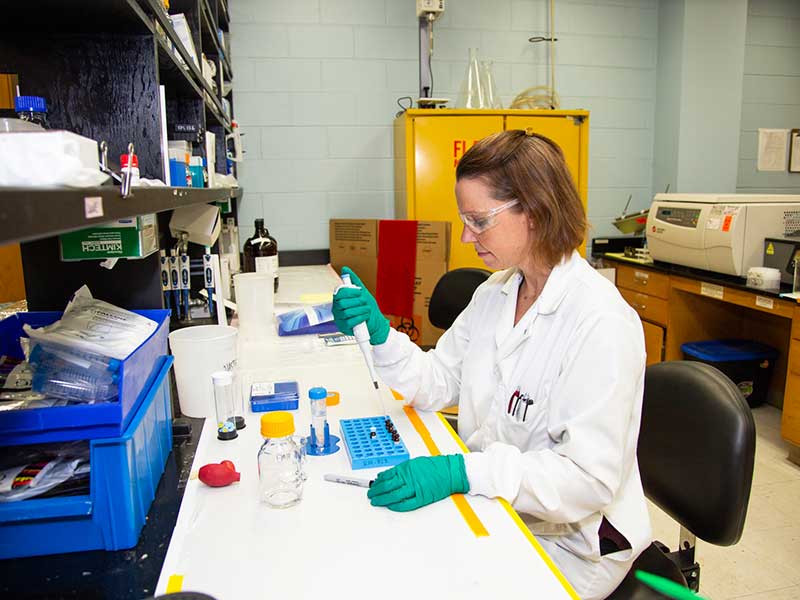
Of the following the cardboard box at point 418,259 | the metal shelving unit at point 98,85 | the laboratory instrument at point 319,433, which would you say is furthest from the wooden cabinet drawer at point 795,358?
the metal shelving unit at point 98,85

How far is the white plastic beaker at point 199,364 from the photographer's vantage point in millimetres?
1384

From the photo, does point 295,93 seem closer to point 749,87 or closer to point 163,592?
point 749,87

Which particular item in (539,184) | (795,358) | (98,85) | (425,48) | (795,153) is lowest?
(795,358)

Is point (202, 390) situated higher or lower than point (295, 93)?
lower

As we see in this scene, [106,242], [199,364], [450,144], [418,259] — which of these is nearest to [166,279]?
[199,364]

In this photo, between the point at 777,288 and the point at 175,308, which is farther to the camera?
the point at 777,288

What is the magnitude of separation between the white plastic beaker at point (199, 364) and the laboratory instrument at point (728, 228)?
8.54 ft

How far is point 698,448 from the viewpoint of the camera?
118 cm

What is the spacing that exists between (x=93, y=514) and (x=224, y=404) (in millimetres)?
444

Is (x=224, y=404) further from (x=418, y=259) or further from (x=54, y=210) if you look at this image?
(x=418, y=259)

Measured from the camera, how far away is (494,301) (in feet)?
4.82

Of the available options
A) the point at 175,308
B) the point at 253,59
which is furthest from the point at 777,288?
the point at 253,59

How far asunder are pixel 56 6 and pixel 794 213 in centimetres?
327

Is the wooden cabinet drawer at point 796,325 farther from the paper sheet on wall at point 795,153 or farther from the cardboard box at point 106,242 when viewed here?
the cardboard box at point 106,242
